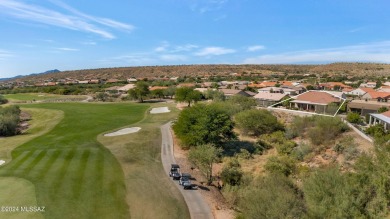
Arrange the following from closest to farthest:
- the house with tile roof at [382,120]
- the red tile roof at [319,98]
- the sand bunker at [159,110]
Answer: the house with tile roof at [382,120], the red tile roof at [319,98], the sand bunker at [159,110]

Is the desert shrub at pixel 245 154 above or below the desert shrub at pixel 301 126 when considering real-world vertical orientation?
below

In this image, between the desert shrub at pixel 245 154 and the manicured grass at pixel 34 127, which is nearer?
the desert shrub at pixel 245 154

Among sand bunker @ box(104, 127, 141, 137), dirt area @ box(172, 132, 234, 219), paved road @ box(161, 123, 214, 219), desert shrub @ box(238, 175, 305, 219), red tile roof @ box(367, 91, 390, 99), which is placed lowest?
dirt area @ box(172, 132, 234, 219)

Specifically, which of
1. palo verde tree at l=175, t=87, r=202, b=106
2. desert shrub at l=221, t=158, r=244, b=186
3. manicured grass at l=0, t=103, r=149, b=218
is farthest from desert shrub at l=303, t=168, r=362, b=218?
palo verde tree at l=175, t=87, r=202, b=106

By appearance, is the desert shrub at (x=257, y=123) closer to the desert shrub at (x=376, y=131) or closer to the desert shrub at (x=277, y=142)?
the desert shrub at (x=277, y=142)

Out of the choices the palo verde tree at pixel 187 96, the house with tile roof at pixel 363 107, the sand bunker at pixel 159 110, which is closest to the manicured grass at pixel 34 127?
the sand bunker at pixel 159 110

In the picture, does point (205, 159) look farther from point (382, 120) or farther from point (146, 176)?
point (382, 120)

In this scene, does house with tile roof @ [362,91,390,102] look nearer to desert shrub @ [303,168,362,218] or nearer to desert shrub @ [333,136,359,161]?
desert shrub @ [333,136,359,161]
